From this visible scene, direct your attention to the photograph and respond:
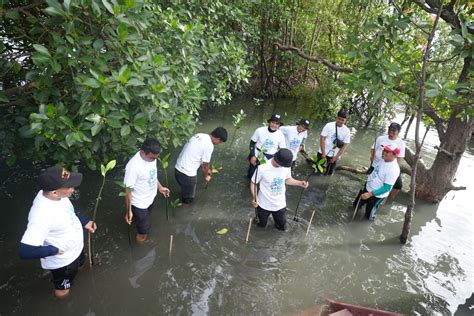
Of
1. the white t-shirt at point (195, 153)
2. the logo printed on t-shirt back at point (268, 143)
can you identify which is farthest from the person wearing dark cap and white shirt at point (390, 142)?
the white t-shirt at point (195, 153)

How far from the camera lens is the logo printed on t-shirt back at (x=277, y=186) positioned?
5210 millimetres

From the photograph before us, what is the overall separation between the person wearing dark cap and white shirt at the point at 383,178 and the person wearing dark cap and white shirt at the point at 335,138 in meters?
1.52

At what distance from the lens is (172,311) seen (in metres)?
4.12

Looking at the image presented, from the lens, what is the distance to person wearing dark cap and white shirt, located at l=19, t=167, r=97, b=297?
309cm

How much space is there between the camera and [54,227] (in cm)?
325

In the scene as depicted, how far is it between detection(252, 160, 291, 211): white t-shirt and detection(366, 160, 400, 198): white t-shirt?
6.17 feet

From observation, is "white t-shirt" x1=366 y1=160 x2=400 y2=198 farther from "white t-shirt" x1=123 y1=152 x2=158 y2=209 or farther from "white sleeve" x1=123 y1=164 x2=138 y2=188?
"white sleeve" x1=123 y1=164 x2=138 y2=188

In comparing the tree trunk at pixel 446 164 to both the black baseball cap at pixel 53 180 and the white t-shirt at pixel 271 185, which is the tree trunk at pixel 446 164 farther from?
the black baseball cap at pixel 53 180

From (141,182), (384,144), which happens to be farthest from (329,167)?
(141,182)

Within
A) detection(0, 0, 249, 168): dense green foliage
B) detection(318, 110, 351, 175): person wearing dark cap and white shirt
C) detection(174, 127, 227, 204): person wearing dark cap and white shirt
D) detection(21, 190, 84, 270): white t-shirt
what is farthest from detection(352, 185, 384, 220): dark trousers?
detection(21, 190, 84, 270): white t-shirt

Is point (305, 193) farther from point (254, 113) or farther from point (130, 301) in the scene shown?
point (254, 113)

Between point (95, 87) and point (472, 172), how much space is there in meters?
11.3

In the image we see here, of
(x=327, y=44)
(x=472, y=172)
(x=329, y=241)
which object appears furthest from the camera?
A: (x=327, y=44)

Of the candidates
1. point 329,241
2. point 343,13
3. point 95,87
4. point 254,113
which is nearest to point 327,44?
point 343,13
